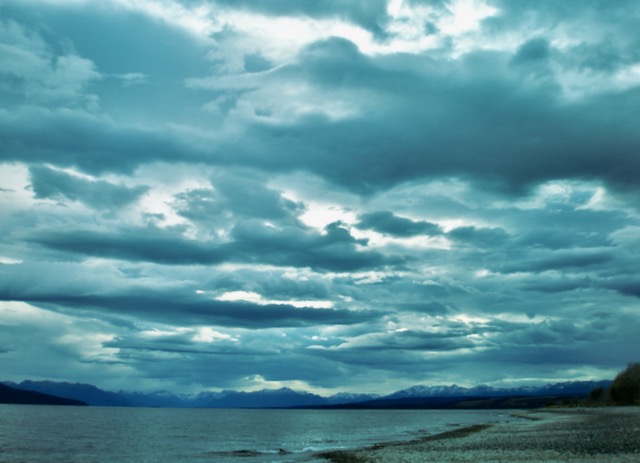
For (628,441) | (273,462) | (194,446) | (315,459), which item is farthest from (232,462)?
(628,441)

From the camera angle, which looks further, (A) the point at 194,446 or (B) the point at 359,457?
(A) the point at 194,446

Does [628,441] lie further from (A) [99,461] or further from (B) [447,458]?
(A) [99,461]

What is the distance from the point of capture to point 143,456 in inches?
3103

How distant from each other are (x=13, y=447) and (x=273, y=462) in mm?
48376

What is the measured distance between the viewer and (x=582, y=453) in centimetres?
4709

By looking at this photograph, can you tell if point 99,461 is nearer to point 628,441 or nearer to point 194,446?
point 194,446

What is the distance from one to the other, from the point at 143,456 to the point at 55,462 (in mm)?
12614

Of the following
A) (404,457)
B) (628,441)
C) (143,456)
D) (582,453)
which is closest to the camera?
(582,453)

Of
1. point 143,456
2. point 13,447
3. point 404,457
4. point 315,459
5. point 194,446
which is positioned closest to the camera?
point 404,457

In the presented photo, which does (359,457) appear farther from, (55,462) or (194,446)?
(194,446)

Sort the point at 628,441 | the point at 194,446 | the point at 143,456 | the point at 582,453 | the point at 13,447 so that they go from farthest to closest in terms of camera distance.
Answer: the point at 194,446 < the point at 13,447 < the point at 143,456 < the point at 628,441 < the point at 582,453

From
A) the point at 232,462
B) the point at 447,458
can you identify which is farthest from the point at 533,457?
the point at 232,462

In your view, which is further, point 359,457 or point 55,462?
point 55,462

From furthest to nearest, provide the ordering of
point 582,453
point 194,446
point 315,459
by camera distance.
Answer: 1. point 194,446
2. point 315,459
3. point 582,453
